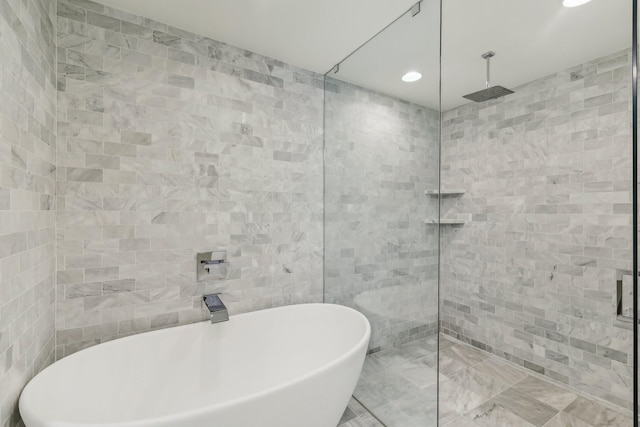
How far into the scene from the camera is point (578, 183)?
233 cm

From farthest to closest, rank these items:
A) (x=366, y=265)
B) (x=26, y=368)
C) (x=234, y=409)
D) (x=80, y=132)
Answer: (x=366, y=265), (x=80, y=132), (x=26, y=368), (x=234, y=409)

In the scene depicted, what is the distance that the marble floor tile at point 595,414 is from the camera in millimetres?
2018

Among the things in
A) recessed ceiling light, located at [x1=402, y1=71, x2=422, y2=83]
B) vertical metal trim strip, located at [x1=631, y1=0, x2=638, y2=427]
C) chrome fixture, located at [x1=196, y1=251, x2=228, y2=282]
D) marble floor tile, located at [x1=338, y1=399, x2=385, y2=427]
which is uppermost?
recessed ceiling light, located at [x1=402, y1=71, x2=422, y2=83]

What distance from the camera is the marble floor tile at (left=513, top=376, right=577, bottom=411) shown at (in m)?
2.24

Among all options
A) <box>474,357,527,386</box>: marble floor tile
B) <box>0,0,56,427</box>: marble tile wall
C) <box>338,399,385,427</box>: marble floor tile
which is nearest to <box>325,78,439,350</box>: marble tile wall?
<box>338,399,385,427</box>: marble floor tile

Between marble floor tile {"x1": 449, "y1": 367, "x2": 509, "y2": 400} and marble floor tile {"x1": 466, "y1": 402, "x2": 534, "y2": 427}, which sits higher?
marble floor tile {"x1": 466, "y1": 402, "x2": 534, "y2": 427}

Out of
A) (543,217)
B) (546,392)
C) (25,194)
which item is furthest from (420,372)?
(25,194)

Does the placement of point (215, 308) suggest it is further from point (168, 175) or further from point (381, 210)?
point (381, 210)

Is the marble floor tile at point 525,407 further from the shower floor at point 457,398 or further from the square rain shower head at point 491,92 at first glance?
the square rain shower head at point 491,92

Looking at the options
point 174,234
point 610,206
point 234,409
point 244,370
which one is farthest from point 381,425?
point 610,206

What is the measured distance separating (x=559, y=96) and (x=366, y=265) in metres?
2.20

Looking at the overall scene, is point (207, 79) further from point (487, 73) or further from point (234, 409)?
point (487, 73)

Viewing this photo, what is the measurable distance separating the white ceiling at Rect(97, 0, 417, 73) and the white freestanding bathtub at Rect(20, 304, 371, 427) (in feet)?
6.16

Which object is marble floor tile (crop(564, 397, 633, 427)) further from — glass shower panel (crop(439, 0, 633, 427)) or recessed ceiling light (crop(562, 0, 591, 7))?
recessed ceiling light (crop(562, 0, 591, 7))
